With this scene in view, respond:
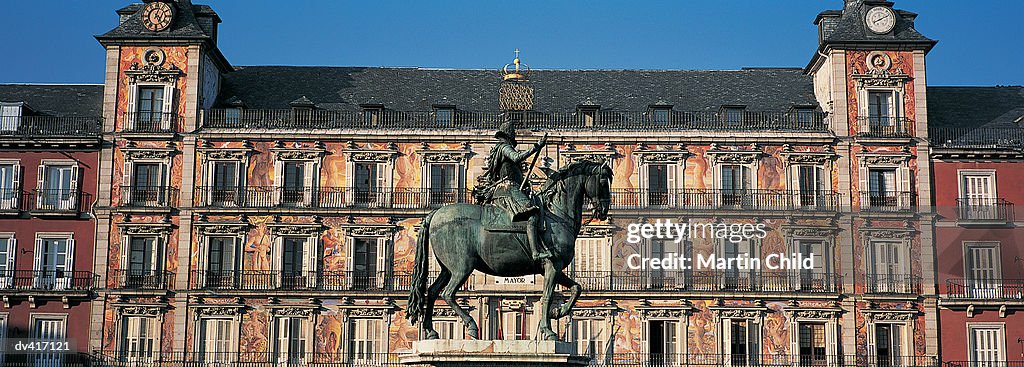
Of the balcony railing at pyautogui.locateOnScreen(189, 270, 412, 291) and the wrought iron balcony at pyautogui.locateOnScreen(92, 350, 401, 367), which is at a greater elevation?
the balcony railing at pyautogui.locateOnScreen(189, 270, 412, 291)

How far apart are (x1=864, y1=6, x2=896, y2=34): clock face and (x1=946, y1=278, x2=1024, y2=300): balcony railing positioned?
1036 centimetres

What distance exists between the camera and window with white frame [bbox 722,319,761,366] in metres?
48.8

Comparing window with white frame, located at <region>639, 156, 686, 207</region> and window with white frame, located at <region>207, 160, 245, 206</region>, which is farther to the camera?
window with white frame, located at <region>639, 156, 686, 207</region>

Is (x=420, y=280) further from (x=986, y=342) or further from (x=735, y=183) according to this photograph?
(x=986, y=342)

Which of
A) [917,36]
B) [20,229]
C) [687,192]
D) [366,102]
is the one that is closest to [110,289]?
[20,229]

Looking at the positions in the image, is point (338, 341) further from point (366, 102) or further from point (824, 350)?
point (824, 350)

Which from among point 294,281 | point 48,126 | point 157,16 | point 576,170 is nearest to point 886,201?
point 294,281

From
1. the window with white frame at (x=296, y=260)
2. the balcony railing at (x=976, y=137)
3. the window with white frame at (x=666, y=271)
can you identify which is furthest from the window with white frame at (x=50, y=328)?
the balcony railing at (x=976, y=137)

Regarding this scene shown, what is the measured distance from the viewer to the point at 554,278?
58.2 feet

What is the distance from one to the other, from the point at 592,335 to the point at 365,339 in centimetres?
865

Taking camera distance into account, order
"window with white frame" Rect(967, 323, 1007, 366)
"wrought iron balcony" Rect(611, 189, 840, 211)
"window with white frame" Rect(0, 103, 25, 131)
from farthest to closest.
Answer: "window with white frame" Rect(0, 103, 25, 131)
"wrought iron balcony" Rect(611, 189, 840, 211)
"window with white frame" Rect(967, 323, 1007, 366)

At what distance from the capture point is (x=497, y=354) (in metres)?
17.1

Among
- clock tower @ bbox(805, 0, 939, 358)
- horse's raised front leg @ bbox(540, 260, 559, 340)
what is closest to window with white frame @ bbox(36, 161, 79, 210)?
clock tower @ bbox(805, 0, 939, 358)

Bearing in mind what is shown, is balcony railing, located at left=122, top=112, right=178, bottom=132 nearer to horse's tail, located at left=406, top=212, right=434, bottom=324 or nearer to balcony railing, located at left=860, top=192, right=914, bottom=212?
balcony railing, located at left=860, top=192, right=914, bottom=212
